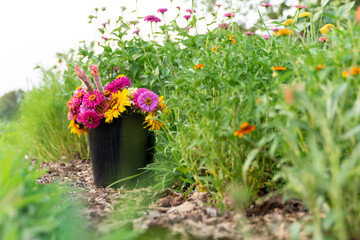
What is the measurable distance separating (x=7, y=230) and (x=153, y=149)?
1.90 meters

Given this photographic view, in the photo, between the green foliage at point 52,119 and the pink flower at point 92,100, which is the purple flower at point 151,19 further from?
the green foliage at point 52,119

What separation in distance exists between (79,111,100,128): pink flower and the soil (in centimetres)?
60

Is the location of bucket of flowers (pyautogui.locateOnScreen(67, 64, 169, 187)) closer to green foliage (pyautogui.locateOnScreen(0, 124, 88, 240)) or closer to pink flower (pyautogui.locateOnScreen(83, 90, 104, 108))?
pink flower (pyautogui.locateOnScreen(83, 90, 104, 108))

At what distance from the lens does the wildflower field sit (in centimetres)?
131

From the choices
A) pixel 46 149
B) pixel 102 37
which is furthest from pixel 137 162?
pixel 46 149

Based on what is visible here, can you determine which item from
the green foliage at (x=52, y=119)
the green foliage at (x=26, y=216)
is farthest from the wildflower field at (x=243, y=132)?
the green foliage at (x=52, y=119)

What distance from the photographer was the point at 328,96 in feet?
4.26

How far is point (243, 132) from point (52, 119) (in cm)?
344

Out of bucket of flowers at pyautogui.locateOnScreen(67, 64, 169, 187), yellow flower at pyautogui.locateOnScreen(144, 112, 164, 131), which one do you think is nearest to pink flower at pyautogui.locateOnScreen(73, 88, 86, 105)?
bucket of flowers at pyautogui.locateOnScreen(67, 64, 169, 187)

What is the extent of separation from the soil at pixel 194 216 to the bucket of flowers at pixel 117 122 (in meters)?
0.34

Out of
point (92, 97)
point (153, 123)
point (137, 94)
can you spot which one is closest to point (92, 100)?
point (92, 97)

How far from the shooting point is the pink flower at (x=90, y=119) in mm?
2822

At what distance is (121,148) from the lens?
9.52 feet

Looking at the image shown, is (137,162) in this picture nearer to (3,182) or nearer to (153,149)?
(153,149)
